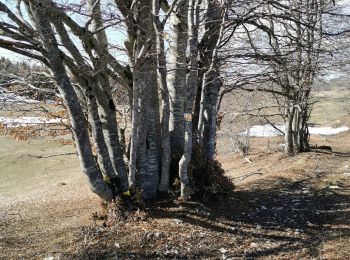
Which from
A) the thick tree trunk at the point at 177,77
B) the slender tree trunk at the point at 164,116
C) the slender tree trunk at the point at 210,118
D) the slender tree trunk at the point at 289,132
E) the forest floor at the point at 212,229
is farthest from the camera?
the slender tree trunk at the point at 289,132

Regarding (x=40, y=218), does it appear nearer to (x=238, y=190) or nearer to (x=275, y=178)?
(x=238, y=190)

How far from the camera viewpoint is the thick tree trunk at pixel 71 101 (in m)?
6.16

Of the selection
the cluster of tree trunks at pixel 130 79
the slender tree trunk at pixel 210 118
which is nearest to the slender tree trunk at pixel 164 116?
the cluster of tree trunks at pixel 130 79

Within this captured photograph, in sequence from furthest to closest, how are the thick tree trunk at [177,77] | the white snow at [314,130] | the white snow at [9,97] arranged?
the white snow at [314,130], the white snow at [9,97], the thick tree trunk at [177,77]

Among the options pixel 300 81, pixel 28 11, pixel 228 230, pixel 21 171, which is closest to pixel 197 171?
pixel 228 230

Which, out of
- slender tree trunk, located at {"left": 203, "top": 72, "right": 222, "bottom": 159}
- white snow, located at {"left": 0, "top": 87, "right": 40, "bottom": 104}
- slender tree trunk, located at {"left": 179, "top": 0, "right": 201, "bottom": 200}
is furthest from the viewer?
slender tree trunk, located at {"left": 203, "top": 72, "right": 222, "bottom": 159}

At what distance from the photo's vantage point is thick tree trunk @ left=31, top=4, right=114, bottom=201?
6164 millimetres

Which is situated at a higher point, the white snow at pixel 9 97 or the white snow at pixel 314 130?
the white snow at pixel 9 97

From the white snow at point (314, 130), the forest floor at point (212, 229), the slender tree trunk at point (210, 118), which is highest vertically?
the slender tree trunk at point (210, 118)

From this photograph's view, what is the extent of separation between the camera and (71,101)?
659cm

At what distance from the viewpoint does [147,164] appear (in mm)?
7883

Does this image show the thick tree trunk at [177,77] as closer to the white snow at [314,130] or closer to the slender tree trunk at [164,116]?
the slender tree trunk at [164,116]

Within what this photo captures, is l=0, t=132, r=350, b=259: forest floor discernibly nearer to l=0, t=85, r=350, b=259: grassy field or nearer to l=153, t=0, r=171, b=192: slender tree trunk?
l=0, t=85, r=350, b=259: grassy field

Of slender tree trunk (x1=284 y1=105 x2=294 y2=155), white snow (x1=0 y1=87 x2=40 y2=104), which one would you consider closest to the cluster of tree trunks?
white snow (x1=0 y1=87 x2=40 y2=104)
